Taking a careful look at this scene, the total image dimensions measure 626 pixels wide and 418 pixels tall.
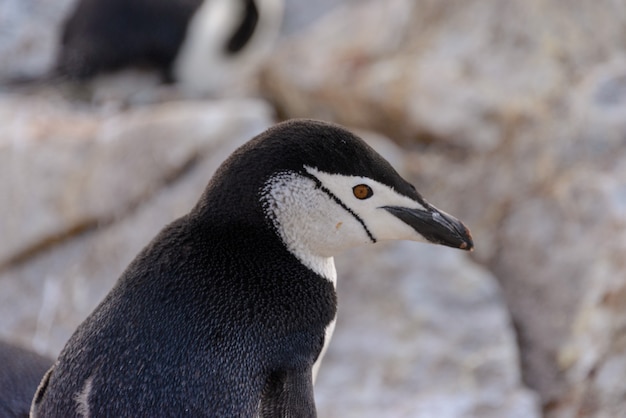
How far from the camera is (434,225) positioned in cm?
143

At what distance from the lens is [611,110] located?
8.96ft

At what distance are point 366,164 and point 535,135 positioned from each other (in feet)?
4.98

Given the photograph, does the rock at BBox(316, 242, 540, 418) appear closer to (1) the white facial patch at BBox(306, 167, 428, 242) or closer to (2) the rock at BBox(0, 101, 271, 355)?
(2) the rock at BBox(0, 101, 271, 355)

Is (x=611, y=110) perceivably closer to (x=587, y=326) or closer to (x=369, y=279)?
(x=587, y=326)

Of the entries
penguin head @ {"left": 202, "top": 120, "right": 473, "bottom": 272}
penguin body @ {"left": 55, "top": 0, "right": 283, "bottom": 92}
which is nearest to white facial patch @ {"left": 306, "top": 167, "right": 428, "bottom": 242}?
penguin head @ {"left": 202, "top": 120, "right": 473, "bottom": 272}

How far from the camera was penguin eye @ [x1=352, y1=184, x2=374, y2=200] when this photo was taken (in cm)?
138

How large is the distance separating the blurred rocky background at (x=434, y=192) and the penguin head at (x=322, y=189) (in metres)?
0.95

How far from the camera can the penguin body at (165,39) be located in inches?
154

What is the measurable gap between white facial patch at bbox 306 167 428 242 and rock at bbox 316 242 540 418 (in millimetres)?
931

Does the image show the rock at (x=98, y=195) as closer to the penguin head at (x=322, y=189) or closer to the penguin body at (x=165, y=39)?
the penguin body at (x=165, y=39)

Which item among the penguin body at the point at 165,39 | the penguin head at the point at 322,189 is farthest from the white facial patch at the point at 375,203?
the penguin body at the point at 165,39

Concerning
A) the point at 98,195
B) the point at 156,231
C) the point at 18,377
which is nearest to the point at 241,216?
the point at 18,377

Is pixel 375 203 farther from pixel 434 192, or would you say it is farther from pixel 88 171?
pixel 88 171

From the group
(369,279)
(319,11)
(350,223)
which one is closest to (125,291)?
(350,223)
